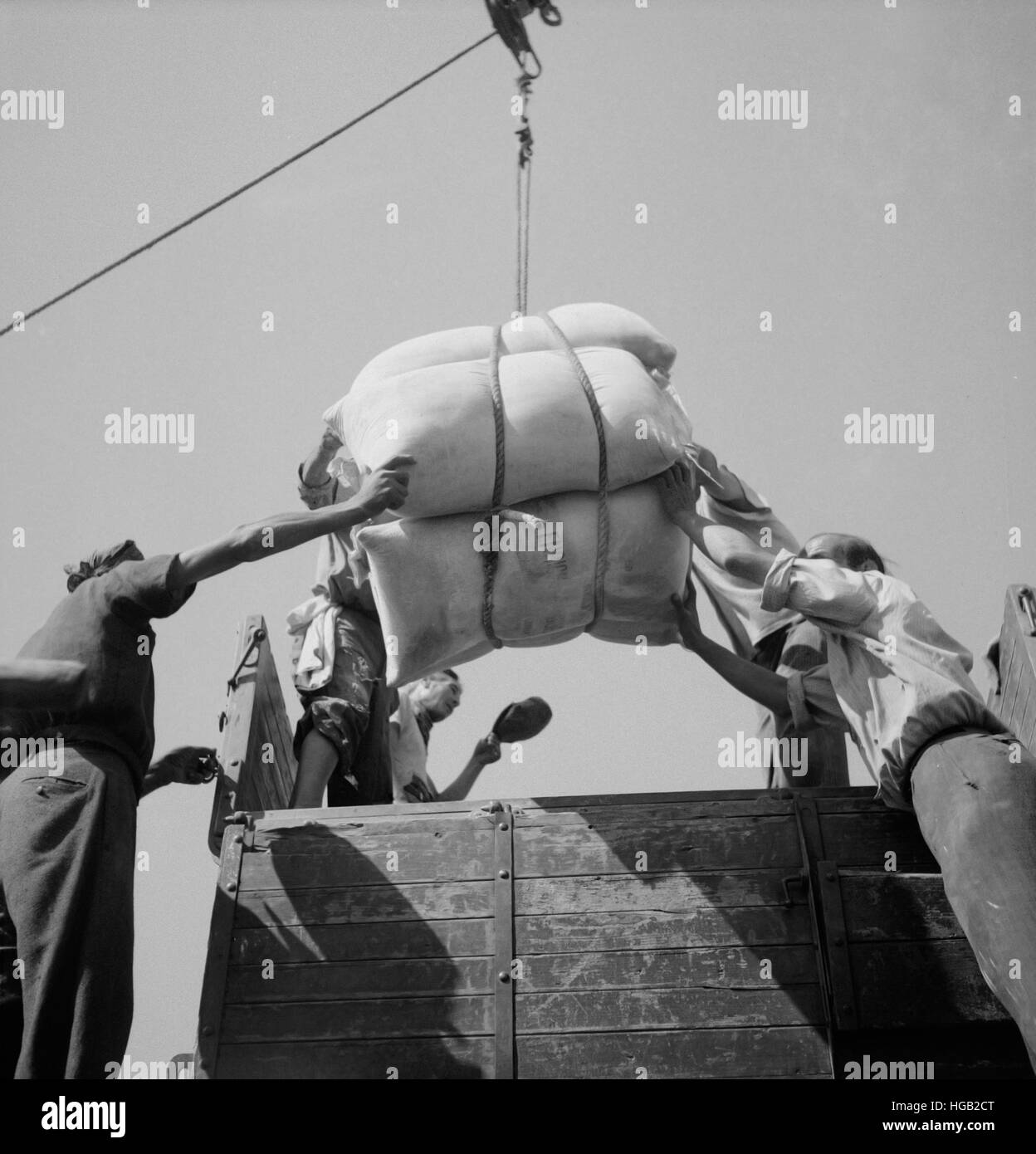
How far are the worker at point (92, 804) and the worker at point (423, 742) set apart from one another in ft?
7.61

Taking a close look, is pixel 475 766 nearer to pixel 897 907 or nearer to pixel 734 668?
pixel 734 668

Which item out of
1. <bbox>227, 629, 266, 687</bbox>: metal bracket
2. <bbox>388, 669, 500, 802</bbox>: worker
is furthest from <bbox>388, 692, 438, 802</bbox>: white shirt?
<bbox>227, 629, 266, 687</bbox>: metal bracket

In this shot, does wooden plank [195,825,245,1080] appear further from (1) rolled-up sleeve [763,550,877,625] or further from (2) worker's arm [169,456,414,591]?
(1) rolled-up sleeve [763,550,877,625]

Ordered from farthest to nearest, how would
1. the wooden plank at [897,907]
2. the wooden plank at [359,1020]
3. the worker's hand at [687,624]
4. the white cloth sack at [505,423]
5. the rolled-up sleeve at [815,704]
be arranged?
the worker's hand at [687,624]
the rolled-up sleeve at [815,704]
the white cloth sack at [505,423]
the wooden plank at [897,907]
the wooden plank at [359,1020]

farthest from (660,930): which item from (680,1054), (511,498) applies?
(511,498)

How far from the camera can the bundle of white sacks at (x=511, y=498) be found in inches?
208

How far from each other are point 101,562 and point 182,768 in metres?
0.80

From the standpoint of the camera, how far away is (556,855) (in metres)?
4.75

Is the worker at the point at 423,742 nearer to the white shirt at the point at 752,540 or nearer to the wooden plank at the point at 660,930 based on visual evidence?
the white shirt at the point at 752,540

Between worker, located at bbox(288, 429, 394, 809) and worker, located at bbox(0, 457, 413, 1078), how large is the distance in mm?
921

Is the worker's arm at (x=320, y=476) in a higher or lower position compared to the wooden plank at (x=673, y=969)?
higher

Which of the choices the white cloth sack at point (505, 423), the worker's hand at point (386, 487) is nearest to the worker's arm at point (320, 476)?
the white cloth sack at point (505, 423)

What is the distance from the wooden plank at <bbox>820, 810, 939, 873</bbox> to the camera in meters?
4.71
